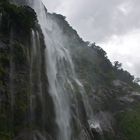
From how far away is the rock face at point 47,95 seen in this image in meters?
34.1

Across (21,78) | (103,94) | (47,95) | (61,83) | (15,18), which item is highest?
(15,18)

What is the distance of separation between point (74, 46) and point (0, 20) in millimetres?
28823

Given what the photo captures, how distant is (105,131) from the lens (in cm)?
4772

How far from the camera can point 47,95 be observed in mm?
37500

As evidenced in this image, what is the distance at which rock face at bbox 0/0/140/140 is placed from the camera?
3412 cm

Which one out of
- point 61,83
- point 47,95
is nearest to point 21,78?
point 47,95

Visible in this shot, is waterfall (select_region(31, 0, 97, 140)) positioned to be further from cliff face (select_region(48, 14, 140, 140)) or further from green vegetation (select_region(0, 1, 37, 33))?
green vegetation (select_region(0, 1, 37, 33))

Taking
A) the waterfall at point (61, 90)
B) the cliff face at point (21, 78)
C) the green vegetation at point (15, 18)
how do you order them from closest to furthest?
the cliff face at point (21, 78)
the green vegetation at point (15, 18)
the waterfall at point (61, 90)

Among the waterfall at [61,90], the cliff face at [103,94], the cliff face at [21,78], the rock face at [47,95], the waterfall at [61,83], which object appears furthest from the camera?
the cliff face at [103,94]

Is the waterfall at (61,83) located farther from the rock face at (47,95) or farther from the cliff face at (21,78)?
the cliff face at (21,78)

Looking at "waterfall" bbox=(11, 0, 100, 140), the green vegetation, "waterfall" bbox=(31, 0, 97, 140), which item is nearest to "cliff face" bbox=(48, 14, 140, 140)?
"waterfall" bbox=(11, 0, 100, 140)

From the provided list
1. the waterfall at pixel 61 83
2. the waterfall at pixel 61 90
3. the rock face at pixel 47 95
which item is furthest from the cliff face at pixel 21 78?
the waterfall at pixel 61 83

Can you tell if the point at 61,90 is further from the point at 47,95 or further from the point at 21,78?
the point at 21,78

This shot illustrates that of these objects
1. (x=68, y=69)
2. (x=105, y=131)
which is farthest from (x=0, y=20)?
(x=105, y=131)
